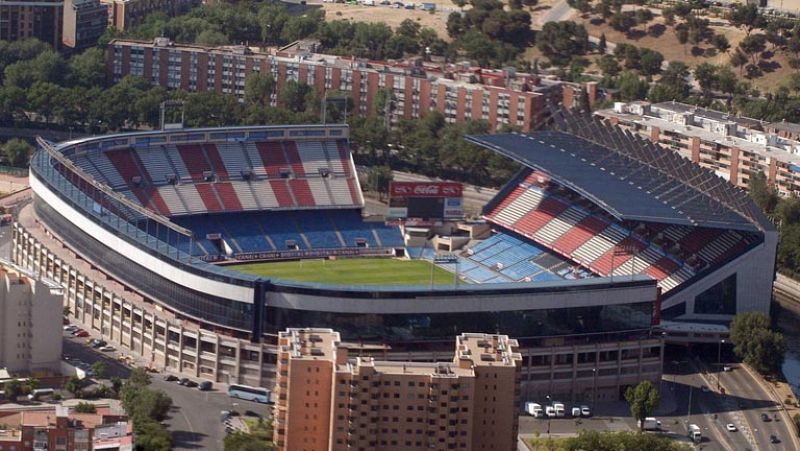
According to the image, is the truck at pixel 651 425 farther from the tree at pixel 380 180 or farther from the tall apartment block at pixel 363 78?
the tall apartment block at pixel 363 78

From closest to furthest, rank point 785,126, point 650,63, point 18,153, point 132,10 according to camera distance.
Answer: point 18,153
point 785,126
point 650,63
point 132,10

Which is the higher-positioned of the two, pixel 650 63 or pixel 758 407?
pixel 650 63

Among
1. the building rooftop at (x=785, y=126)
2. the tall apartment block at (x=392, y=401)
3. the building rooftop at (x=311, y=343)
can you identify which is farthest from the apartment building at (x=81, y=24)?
the tall apartment block at (x=392, y=401)

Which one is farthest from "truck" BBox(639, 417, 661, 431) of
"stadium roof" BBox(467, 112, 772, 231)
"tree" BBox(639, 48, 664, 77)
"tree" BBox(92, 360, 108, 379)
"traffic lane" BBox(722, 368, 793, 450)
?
"tree" BBox(639, 48, 664, 77)

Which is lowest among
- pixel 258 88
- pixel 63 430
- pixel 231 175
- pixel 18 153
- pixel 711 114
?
pixel 63 430

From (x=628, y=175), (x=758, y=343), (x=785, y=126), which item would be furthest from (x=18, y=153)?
(x=758, y=343)

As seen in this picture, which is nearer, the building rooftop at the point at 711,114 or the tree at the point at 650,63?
the building rooftop at the point at 711,114

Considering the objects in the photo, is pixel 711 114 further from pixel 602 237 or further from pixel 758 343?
pixel 758 343
